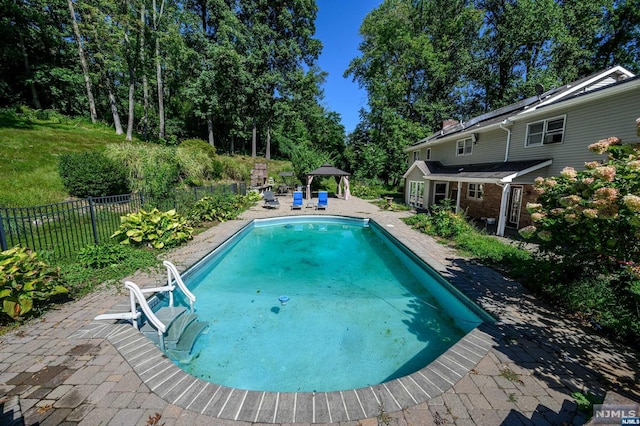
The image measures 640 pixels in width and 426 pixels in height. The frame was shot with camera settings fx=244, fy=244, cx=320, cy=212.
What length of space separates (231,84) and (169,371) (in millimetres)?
26149

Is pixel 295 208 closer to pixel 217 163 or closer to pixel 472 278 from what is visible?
pixel 217 163

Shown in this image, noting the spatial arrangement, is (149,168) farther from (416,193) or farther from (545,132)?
(545,132)

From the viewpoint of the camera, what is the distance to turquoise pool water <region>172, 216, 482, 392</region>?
3.54 metres

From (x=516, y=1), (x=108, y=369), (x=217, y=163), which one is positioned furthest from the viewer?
(x=516, y=1)

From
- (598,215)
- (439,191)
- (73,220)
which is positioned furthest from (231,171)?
(598,215)

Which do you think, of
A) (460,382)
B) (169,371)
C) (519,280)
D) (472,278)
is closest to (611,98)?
(519,280)

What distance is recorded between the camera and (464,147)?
48.4 ft

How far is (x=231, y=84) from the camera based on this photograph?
77.4 feet

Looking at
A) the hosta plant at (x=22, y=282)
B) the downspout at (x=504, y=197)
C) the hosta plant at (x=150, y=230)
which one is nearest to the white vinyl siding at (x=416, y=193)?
the downspout at (x=504, y=197)

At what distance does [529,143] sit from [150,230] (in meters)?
14.7

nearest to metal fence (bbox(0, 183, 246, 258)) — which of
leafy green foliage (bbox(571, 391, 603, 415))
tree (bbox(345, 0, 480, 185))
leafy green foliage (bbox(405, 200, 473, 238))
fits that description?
leafy green foliage (bbox(571, 391, 603, 415))

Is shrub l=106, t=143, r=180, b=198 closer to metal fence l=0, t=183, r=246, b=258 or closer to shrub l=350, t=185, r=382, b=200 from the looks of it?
metal fence l=0, t=183, r=246, b=258

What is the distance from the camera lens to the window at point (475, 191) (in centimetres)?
1278

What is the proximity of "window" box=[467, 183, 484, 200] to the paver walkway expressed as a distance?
33.5 feet
